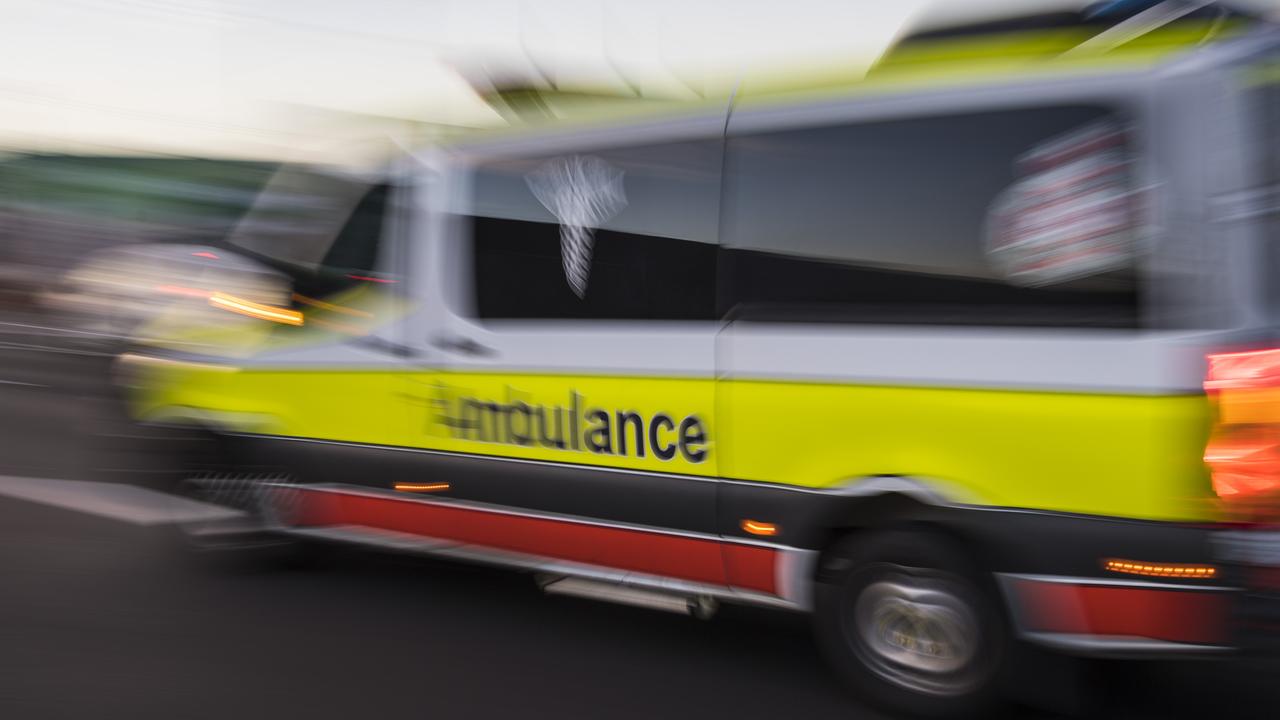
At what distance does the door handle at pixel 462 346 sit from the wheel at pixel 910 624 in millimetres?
1522

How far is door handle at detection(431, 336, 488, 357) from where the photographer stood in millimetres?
4598

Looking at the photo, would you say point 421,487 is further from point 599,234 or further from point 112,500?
point 112,500

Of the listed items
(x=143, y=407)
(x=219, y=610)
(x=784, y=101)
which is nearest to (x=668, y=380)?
(x=784, y=101)

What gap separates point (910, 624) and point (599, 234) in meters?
1.70

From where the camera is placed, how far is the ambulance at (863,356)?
3182 mm

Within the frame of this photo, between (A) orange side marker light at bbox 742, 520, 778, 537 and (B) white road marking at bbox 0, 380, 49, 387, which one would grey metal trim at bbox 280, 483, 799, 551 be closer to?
(A) orange side marker light at bbox 742, 520, 778, 537

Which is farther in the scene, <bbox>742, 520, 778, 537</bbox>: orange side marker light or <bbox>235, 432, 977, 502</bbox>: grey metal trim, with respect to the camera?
<bbox>742, 520, 778, 537</bbox>: orange side marker light

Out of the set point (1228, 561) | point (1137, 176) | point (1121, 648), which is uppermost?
point (1137, 176)

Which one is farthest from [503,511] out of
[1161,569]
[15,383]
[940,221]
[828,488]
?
[15,383]

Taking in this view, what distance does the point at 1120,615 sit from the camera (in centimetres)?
331

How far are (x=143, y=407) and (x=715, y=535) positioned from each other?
3.06m

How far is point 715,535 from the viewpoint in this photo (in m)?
4.10

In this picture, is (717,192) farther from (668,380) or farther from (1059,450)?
(1059,450)

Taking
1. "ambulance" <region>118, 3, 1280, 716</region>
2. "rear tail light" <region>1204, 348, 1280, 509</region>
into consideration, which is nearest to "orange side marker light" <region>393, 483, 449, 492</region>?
"ambulance" <region>118, 3, 1280, 716</region>
